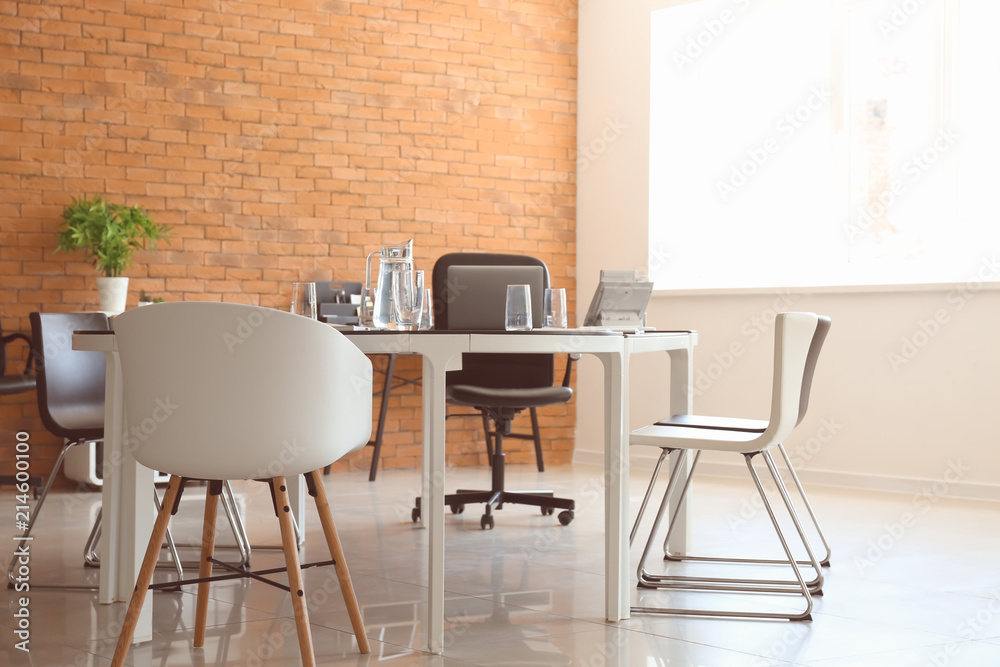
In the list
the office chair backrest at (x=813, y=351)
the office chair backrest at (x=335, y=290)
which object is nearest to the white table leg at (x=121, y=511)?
the office chair backrest at (x=813, y=351)

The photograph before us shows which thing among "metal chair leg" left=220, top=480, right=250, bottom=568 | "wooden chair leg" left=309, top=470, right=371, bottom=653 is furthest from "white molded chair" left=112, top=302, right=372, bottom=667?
"metal chair leg" left=220, top=480, right=250, bottom=568

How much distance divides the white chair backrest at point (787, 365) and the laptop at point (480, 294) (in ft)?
4.99

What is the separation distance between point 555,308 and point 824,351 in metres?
2.82

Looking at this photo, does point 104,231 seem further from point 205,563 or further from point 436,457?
point 436,457

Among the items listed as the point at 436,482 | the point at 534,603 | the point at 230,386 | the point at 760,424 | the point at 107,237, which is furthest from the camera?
the point at 107,237

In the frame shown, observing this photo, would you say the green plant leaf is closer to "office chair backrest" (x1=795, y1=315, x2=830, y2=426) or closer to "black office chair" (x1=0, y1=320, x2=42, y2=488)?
"black office chair" (x1=0, y1=320, x2=42, y2=488)

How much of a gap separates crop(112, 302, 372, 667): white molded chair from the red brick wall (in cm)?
352

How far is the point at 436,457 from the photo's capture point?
2.74 meters

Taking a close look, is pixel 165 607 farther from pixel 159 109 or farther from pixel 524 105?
pixel 524 105

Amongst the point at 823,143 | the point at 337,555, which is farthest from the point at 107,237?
the point at 823,143

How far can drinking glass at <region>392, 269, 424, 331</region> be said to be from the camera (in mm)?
2971

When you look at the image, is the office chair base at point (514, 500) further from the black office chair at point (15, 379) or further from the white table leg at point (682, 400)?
the black office chair at point (15, 379)

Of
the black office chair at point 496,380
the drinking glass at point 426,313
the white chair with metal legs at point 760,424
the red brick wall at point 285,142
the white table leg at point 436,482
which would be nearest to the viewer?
the white table leg at point 436,482

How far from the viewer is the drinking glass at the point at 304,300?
304cm
